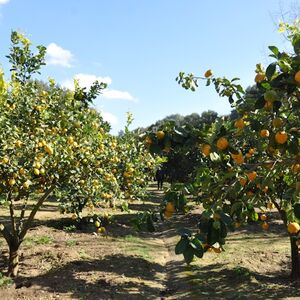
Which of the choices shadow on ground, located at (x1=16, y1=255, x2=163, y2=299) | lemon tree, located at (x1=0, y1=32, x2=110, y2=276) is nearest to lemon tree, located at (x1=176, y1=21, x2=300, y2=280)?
lemon tree, located at (x1=0, y1=32, x2=110, y2=276)

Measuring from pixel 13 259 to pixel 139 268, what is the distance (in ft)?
9.89

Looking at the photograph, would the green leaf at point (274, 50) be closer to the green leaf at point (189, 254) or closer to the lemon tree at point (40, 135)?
the green leaf at point (189, 254)

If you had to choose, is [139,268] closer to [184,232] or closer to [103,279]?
[103,279]

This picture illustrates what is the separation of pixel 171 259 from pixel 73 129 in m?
5.27

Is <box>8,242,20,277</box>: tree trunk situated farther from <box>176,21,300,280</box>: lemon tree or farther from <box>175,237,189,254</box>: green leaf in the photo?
<box>175,237,189,254</box>: green leaf

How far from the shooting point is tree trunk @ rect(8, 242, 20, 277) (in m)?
7.63

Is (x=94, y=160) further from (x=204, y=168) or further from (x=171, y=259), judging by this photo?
(x=171, y=259)

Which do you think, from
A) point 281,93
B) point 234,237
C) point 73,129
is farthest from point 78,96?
point 234,237

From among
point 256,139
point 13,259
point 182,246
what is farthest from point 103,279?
point 182,246

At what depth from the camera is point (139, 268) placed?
917cm

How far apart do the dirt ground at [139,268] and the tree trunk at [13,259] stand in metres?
0.21

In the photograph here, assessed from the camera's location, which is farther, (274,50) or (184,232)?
(274,50)

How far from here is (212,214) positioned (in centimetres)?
222

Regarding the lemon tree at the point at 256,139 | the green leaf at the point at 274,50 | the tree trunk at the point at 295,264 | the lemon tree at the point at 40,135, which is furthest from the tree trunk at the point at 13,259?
the green leaf at the point at 274,50
